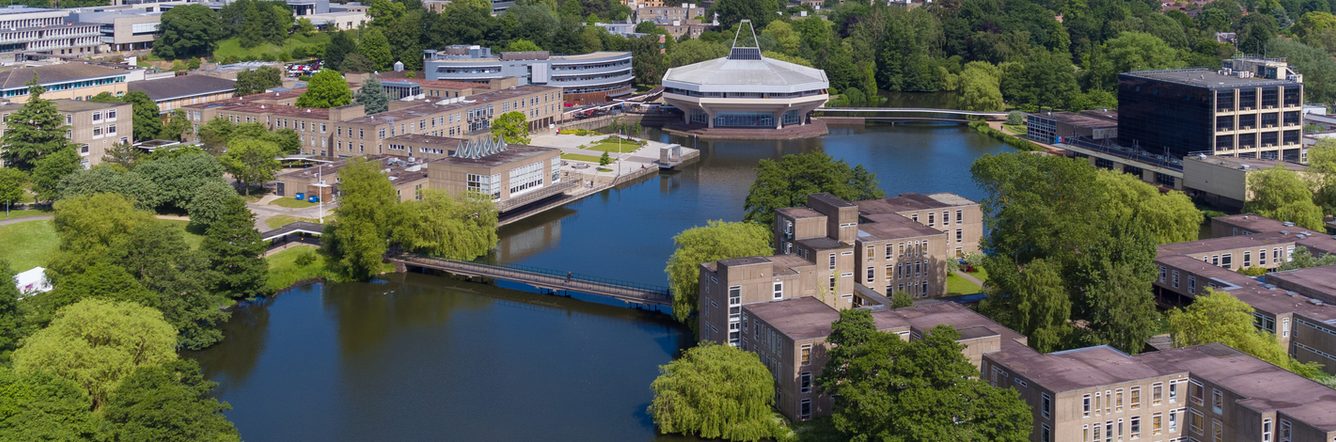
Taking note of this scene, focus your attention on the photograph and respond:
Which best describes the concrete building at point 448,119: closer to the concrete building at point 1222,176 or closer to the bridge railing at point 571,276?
the bridge railing at point 571,276

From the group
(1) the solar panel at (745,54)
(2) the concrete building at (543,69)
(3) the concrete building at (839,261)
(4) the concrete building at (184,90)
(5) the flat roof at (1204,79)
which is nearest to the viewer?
(3) the concrete building at (839,261)

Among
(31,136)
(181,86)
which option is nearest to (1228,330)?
(31,136)

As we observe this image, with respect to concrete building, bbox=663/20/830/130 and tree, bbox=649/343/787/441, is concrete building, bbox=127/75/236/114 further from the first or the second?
tree, bbox=649/343/787/441

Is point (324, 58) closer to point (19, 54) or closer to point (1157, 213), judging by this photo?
point (19, 54)

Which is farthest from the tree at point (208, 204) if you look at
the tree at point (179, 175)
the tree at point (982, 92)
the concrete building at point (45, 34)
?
the tree at point (982, 92)

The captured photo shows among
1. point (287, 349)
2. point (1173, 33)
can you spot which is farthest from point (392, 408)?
point (1173, 33)

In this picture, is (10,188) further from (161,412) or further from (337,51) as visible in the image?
(337,51)

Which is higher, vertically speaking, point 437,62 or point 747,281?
point 437,62
